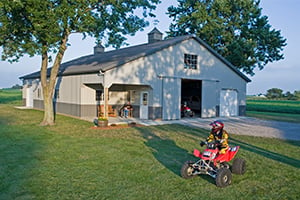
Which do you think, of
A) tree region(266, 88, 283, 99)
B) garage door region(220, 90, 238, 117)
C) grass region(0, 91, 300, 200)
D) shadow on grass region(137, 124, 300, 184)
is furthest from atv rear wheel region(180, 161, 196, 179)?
tree region(266, 88, 283, 99)

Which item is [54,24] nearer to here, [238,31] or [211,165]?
[211,165]

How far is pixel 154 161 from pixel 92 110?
12.3 metres

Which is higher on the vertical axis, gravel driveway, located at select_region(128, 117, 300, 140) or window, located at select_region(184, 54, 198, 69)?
window, located at select_region(184, 54, 198, 69)

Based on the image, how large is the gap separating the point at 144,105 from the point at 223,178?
1310 centimetres

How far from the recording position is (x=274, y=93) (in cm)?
7462

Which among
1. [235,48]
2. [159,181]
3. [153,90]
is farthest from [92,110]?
[235,48]

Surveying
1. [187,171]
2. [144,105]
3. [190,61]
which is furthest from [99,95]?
[187,171]

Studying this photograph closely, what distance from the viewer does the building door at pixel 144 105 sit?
18227 millimetres

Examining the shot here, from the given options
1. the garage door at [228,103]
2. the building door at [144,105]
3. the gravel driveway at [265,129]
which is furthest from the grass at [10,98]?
the gravel driveway at [265,129]

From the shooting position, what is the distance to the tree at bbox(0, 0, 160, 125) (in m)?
12.2

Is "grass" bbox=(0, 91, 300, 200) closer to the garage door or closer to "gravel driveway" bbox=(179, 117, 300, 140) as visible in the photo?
"gravel driveway" bbox=(179, 117, 300, 140)

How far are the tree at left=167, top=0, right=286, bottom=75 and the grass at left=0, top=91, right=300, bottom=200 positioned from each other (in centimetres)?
1967

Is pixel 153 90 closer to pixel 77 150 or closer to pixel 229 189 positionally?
pixel 77 150

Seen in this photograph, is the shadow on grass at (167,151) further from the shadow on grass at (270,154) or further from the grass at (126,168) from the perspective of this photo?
the shadow on grass at (270,154)
